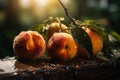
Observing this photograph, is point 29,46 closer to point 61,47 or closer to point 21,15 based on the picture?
point 61,47

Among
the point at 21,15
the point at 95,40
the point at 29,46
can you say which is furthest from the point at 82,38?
the point at 21,15

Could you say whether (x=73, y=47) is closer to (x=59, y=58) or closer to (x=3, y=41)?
(x=59, y=58)

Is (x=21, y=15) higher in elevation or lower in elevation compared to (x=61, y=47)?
higher

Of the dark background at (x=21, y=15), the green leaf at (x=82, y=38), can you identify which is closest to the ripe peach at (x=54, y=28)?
the green leaf at (x=82, y=38)

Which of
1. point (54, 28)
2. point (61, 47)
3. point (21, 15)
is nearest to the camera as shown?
point (61, 47)

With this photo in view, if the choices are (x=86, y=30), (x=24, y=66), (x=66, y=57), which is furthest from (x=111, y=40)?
(x=24, y=66)

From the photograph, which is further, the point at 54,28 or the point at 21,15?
the point at 21,15

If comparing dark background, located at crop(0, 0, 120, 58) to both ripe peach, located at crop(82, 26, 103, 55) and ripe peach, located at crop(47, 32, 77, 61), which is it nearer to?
ripe peach, located at crop(82, 26, 103, 55)
